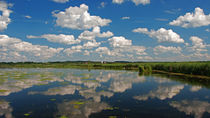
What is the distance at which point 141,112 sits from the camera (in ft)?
48.6

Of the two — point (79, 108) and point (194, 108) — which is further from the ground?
point (79, 108)

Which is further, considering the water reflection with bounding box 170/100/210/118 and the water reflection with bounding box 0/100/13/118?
the water reflection with bounding box 170/100/210/118

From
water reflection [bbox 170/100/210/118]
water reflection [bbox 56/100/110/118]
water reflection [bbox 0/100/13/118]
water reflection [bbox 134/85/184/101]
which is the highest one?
water reflection [bbox 56/100/110/118]

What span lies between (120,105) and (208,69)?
36.8 m

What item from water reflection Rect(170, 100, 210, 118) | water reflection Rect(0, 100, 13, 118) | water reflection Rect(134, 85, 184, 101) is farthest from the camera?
water reflection Rect(134, 85, 184, 101)

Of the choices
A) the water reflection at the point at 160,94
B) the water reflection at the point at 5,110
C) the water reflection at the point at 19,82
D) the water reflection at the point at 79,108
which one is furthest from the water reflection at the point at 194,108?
the water reflection at the point at 19,82

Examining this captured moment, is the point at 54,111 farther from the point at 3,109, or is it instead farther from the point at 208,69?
the point at 208,69

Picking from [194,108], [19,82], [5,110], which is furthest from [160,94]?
[19,82]

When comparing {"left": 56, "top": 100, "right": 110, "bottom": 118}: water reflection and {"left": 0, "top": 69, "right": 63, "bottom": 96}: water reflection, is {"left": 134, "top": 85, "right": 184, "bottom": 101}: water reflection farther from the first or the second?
{"left": 0, "top": 69, "right": 63, "bottom": 96}: water reflection

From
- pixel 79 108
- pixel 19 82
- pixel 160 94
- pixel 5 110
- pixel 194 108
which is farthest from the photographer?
pixel 19 82

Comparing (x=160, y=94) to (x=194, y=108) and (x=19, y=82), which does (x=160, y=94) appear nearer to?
(x=194, y=108)

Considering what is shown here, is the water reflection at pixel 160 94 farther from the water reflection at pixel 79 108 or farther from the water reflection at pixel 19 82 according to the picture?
the water reflection at pixel 19 82

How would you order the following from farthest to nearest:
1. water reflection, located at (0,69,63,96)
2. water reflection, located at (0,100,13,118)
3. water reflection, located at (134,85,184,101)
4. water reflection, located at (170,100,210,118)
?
water reflection, located at (0,69,63,96), water reflection, located at (134,85,184,101), water reflection, located at (170,100,210,118), water reflection, located at (0,100,13,118)

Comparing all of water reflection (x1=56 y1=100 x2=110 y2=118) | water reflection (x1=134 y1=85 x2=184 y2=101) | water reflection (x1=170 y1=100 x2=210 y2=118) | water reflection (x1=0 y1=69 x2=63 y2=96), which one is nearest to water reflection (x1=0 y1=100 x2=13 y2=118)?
water reflection (x1=56 y1=100 x2=110 y2=118)
